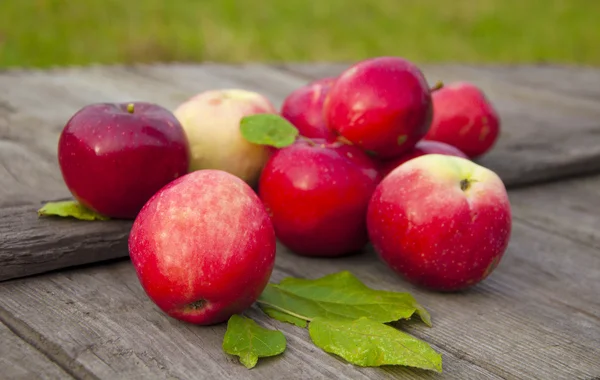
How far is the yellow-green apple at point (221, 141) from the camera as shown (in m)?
1.67

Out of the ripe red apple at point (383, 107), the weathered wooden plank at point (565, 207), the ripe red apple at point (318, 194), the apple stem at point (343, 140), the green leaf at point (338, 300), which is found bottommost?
the weathered wooden plank at point (565, 207)

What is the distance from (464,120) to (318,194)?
61 cm

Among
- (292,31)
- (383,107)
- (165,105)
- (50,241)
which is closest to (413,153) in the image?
(383,107)

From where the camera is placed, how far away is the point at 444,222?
4.49ft

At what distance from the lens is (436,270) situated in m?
1.39

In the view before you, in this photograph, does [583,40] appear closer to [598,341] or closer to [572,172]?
[572,172]

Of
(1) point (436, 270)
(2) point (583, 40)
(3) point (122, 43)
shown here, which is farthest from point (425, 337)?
Result: (2) point (583, 40)

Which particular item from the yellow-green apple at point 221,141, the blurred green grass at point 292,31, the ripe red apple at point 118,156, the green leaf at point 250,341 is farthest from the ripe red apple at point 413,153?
the blurred green grass at point 292,31

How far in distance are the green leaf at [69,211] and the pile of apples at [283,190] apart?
0.07 ft

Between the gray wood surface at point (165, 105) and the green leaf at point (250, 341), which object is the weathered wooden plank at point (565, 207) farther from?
the green leaf at point (250, 341)

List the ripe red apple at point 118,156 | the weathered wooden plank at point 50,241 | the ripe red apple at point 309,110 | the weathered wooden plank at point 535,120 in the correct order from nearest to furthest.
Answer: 1. the weathered wooden plank at point 50,241
2. the ripe red apple at point 118,156
3. the ripe red apple at point 309,110
4. the weathered wooden plank at point 535,120

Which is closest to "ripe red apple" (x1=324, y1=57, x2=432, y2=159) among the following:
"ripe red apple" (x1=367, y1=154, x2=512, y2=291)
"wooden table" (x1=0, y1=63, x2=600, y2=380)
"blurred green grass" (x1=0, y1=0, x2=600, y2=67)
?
"ripe red apple" (x1=367, y1=154, x2=512, y2=291)

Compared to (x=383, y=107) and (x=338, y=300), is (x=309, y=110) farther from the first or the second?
(x=338, y=300)

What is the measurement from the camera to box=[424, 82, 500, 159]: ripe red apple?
195cm
